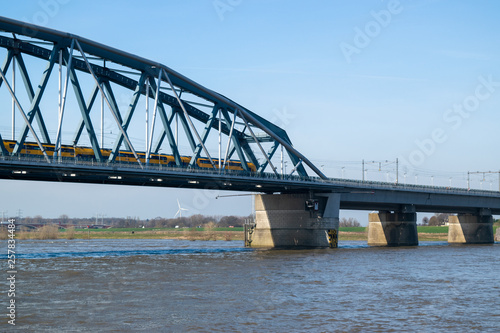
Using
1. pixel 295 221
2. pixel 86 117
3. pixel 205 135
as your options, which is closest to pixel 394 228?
pixel 295 221

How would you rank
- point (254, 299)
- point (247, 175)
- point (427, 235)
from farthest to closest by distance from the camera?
1. point (427, 235)
2. point (247, 175)
3. point (254, 299)

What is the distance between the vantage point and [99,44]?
240ft

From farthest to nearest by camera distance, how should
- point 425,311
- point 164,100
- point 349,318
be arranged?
point 164,100
point 425,311
point 349,318

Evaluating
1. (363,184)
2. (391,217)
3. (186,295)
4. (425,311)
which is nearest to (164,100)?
(363,184)

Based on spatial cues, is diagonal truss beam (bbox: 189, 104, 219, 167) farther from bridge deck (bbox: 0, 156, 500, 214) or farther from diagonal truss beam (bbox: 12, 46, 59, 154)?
diagonal truss beam (bbox: 12, 46, 59, 154)

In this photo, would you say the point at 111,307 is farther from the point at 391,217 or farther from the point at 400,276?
the point at 391,217

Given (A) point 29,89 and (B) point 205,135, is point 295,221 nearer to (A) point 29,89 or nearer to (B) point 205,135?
(B) point 205,135

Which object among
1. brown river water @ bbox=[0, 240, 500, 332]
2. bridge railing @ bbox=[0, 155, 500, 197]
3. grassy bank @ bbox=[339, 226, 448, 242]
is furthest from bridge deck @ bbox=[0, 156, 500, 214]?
grassy bank @ bbox=[339, 226, 448, 242]

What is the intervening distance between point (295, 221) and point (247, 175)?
34.3 ft

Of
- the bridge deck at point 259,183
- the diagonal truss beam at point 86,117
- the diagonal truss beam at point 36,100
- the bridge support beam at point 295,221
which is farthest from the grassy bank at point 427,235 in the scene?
the diagonal truss beam at point 36,100

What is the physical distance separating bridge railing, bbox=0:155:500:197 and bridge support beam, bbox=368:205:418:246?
5.44 metres

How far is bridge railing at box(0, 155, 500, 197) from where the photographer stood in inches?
2449

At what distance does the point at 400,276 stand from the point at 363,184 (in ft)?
188

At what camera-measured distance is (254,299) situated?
33094 millimetres
